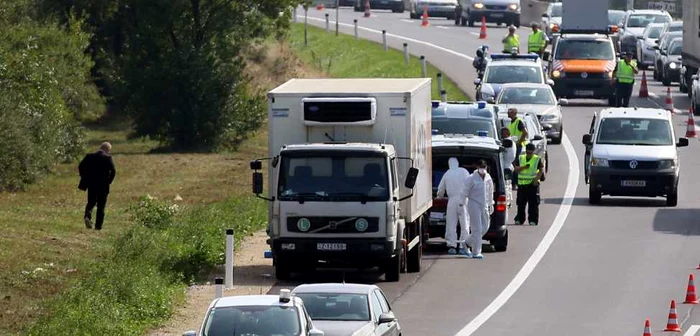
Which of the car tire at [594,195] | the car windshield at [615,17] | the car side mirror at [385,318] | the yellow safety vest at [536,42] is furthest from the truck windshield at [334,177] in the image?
the car windshield at [615,17]

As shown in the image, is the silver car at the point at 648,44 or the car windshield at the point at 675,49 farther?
the silver car at the point at 648,44

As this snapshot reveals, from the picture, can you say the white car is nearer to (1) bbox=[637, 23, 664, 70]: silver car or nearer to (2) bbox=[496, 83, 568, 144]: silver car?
(2) bbox=[496, 83, 568, 144]: silver car

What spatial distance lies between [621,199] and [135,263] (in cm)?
1402

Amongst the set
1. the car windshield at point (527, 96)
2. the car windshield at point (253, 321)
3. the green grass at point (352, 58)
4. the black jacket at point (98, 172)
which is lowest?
the green grass at point (352, 58)

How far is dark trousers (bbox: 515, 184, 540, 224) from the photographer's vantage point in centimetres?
3228

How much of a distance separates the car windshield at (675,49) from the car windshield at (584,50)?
753 centimetres

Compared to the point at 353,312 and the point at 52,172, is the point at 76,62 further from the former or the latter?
the point at 353,312

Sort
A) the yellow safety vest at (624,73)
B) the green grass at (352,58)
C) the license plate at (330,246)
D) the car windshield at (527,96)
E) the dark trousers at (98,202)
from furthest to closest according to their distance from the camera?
the green grass at (352,58), the yellow safety vest at (624,73), the car windshield at (527,96), the dark trousers at (98,202), the license plate at (330,246)

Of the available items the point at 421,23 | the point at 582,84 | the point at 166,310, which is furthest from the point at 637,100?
the point at 166,310

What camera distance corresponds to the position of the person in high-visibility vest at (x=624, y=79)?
50594 mm

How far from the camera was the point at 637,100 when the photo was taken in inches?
2172

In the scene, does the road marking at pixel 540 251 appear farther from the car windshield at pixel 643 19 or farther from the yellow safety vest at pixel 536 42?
the car windshield at pixel 643 19

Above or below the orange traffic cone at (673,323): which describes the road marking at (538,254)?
below

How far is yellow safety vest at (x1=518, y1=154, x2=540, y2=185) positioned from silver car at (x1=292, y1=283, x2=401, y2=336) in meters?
13.9
